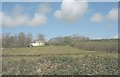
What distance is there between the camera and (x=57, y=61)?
960cm

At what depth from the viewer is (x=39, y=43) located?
33.8 ft

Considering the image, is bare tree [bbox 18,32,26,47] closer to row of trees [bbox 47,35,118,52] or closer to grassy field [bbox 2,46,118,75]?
grassy field [bbox 2,46,118,75]

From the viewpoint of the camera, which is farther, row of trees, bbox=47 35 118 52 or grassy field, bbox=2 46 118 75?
row of trees, bbox=47 35 118 52

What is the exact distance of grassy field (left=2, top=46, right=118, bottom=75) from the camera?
350 inches

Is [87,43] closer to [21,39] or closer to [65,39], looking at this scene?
[65,39]

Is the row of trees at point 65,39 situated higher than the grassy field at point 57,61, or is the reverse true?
the row of trees at point 65,39

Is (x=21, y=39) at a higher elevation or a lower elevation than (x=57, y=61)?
higher

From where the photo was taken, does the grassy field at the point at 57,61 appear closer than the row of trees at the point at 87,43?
Yes

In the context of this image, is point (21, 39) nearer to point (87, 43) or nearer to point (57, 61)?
point (57, 61)

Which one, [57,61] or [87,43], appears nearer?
[57,61]

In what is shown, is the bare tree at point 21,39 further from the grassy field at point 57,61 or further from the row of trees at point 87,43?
the row of trees at point 87,43

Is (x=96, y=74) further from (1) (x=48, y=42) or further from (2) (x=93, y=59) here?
(1) (x=48, y=42)

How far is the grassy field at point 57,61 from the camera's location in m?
8.89

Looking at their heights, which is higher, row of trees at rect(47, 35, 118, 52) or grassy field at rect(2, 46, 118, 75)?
row of trees at rect(47, 35, 118, 52)
